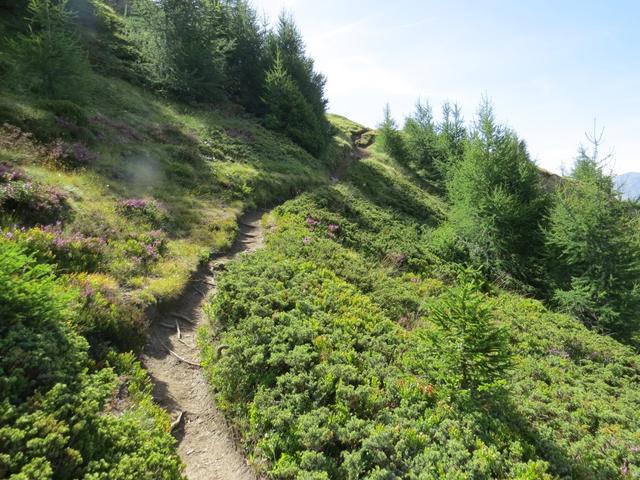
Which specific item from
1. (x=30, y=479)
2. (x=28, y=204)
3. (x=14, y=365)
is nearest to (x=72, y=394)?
(x=14, y=365)

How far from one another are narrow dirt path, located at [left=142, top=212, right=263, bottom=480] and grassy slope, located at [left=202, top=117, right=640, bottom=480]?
A: 39 centimetres

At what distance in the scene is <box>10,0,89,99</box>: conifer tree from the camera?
17.8 m

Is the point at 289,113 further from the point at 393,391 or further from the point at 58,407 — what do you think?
the point at 58,407

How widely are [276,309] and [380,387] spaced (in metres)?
3.51

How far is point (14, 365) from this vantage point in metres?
5.12

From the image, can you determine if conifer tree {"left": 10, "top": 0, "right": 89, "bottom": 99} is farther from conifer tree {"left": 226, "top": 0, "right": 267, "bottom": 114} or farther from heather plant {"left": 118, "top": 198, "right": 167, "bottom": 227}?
conifer tree {"left": 226, "top": 0, "right": 267, "bottom": 114}

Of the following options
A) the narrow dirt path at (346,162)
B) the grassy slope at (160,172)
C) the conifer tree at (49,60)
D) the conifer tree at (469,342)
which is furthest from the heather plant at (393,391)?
the narrow dirt path at (346,162)

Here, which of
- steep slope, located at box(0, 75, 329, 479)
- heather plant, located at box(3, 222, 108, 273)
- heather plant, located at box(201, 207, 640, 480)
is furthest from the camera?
heather plant, located at box(3, 222, 108, 273)

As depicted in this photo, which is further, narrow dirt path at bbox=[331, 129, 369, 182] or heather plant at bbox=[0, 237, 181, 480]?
narrow dirt path at bbox=[331, 129, 369, 182]

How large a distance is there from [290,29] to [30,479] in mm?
45073

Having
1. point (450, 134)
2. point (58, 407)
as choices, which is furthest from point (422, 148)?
point (58, 407)

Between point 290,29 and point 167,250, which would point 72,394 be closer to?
point 167,250

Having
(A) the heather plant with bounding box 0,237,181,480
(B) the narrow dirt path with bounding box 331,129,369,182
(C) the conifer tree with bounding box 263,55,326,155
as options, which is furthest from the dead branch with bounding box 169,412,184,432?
(C) the conifer tree with bounding box 263,55,326,155

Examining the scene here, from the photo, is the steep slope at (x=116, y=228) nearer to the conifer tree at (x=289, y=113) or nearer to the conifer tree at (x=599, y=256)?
the conifer tree at (x=289, y=113)
